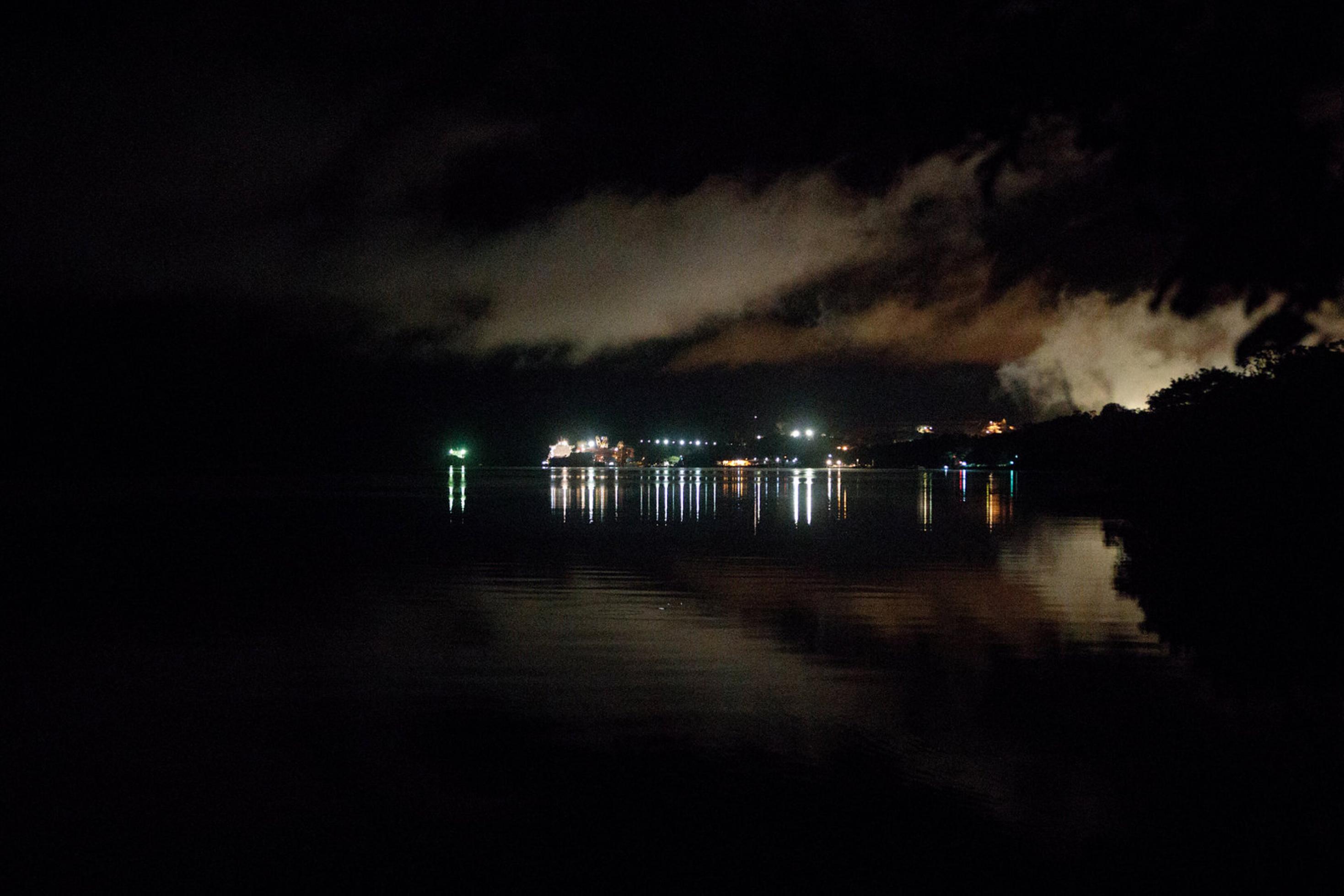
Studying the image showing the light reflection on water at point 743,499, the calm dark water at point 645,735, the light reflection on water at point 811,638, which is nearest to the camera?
the calm dark water at point 645,735

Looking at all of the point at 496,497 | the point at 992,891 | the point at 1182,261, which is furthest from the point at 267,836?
the point at 496,497

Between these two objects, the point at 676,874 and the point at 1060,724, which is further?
the point at 1060,724

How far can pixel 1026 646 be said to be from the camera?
14.7 meters

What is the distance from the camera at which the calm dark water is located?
7184mm

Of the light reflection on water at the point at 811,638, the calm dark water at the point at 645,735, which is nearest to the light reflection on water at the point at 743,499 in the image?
the light reflection on water at the point at 811,638

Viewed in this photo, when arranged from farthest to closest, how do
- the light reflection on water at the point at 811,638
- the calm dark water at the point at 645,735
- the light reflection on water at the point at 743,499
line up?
the light reflection on water at the point at 743,499 → the light reflection on water at the point at 811,638 → the calm dark water at the point at 645,735

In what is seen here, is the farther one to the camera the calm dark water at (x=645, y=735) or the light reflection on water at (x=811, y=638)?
the light reflection on water at (x=811, y=638)

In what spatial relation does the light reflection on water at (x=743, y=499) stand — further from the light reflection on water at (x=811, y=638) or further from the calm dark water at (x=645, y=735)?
the calm dark water at (x=645, y=735)

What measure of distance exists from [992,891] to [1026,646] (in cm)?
847

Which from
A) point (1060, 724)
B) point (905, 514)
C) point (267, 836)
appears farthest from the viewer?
point (905, 514)

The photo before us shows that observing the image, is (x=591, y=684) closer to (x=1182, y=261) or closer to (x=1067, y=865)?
(x=1067, y=865)

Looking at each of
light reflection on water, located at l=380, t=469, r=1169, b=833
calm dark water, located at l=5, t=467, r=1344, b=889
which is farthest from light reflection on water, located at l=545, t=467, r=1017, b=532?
calm dark water, located at l=5, t=467, r=1344, b=889

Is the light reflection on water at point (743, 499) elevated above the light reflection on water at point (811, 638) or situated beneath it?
elevated above

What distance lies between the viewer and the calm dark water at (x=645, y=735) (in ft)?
23.6
